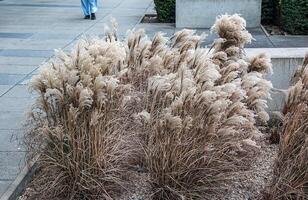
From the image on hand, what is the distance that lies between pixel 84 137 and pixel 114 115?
1.01 ft

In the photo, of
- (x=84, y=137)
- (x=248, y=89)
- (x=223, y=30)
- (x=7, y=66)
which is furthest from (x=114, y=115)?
(x=7, y=66)

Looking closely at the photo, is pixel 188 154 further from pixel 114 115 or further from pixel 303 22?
pixel 303 22

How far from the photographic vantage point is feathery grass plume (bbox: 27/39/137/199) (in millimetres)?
3848

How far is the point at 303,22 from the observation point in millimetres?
11484

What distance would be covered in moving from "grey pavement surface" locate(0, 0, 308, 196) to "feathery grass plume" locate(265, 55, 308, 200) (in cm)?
212

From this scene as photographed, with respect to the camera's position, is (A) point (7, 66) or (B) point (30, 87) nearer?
(B) point (30, 87)

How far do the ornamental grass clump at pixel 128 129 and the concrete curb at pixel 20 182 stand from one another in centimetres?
14

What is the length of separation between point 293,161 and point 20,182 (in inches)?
83.3

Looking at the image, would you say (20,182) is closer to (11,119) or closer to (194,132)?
(194,132)

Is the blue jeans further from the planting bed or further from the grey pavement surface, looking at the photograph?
the planting bed

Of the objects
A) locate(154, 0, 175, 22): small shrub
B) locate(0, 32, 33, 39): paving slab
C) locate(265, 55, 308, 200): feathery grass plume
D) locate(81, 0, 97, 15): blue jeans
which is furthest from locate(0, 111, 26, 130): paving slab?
locate(81, 0, 97, 15): blue jeans

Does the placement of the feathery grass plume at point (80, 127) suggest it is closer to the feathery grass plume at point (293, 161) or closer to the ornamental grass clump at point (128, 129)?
the ornamental grass clump at point (128, 129)

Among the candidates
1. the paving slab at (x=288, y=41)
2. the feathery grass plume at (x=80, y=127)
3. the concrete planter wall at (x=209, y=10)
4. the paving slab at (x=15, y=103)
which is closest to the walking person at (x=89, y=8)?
the concrete planter wall at (x=209, y=10)

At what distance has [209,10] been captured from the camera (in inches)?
503
